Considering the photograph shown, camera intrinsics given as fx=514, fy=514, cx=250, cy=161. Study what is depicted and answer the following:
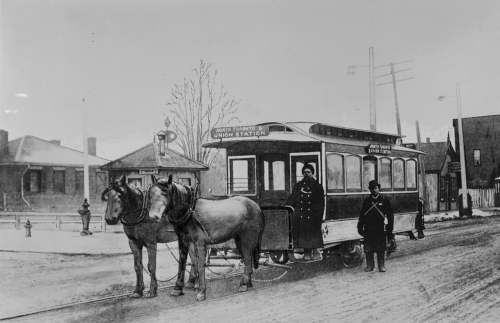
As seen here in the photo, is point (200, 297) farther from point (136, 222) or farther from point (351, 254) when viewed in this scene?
point (351, 254)

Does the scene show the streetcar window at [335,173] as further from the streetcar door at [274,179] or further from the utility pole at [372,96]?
the utility pole at [372,96]

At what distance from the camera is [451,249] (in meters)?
9.52

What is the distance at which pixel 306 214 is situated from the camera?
712 cm

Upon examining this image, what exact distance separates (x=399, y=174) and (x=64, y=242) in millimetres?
6743

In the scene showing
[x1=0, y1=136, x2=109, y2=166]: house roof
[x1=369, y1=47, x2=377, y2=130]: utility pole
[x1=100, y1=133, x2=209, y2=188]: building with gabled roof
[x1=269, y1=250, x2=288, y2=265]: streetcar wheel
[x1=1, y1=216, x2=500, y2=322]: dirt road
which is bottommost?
[x1=1, y1=216, x2=500, y2=322]: dirt road

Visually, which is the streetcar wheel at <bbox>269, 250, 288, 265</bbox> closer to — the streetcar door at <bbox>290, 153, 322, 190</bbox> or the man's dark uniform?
the man's dark uniform

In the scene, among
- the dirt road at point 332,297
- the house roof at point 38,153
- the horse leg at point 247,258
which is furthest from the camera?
the house roof at point 38,153

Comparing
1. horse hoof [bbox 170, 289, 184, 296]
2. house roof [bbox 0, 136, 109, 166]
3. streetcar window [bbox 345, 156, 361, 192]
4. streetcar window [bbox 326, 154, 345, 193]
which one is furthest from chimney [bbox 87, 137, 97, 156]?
streetcar window [bbox 345, 156, 361, 192]

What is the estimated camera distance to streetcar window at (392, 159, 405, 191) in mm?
8500

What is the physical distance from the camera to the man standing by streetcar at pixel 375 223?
754 centimetres

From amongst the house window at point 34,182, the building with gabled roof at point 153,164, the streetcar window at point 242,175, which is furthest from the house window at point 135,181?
the house window at point 34,182

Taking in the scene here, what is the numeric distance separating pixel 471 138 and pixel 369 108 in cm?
271

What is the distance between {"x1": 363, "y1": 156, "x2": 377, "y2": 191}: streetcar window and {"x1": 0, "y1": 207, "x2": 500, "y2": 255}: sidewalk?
12.2 feet

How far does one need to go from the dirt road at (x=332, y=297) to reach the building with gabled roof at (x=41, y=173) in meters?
1.24
